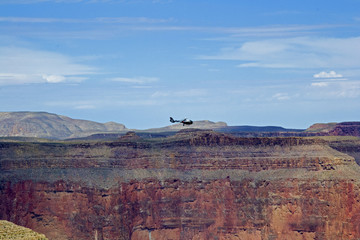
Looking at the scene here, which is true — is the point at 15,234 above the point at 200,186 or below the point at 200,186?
below

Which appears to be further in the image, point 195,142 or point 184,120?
point 195,142

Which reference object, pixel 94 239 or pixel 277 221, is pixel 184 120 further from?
pixel 277 221

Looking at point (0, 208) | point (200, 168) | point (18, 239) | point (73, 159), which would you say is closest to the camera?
point (18, 239)

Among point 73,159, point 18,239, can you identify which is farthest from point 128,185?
point 18,239

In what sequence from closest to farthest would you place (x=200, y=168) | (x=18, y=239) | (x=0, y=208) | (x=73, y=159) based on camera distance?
1. (x=18, y=239)
2. (x=0, y=208)
3. (x=73, y=159)
4. (x=200, y=168)

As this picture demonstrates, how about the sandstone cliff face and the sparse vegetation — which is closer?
the sparse vegetation

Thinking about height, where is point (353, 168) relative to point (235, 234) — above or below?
above

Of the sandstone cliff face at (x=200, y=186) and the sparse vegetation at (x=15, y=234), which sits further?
the sandstone cliff face at (x=200, y=186)

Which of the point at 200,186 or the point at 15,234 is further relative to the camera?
the point at 200,186
